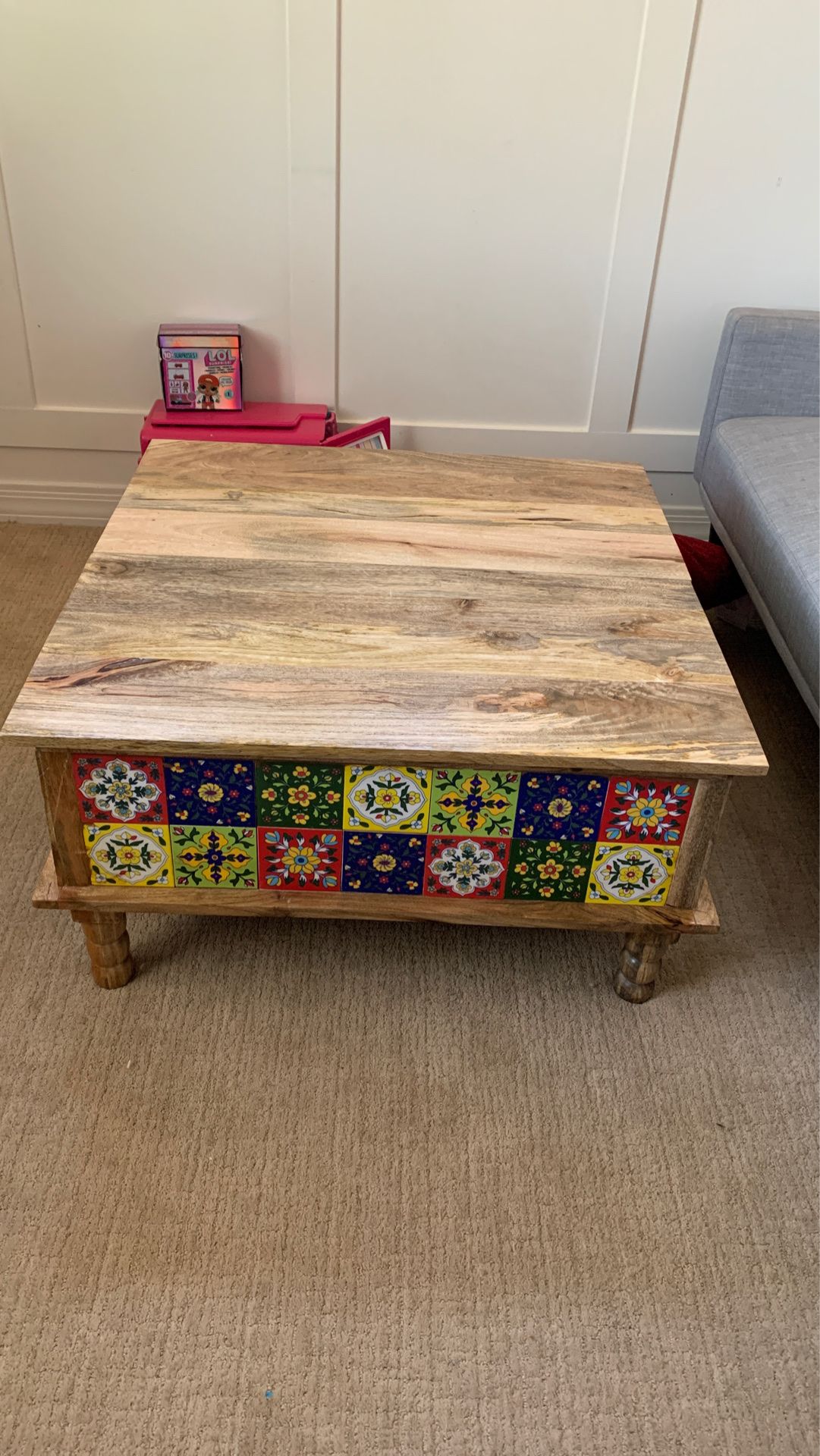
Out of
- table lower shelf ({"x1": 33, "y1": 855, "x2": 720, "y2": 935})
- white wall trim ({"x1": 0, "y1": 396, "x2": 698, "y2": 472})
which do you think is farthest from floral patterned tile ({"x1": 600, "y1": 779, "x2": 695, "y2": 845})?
white wall trim ({"x1": 0, "y1": 396, "x2": 698, "y2": 472})

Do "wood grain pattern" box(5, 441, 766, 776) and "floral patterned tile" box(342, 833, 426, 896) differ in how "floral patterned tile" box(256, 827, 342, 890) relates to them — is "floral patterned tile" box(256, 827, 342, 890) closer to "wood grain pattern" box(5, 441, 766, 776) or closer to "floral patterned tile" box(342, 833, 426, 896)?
"floral patterned tile" box(342, 833, 426, 896)

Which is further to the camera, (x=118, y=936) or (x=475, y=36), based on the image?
(x=475, y=36)

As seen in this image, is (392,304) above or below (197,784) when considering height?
above

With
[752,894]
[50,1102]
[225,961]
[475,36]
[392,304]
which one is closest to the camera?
[50,1102]

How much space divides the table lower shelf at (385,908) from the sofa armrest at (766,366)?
3.71 ft

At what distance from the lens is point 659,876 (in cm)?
126

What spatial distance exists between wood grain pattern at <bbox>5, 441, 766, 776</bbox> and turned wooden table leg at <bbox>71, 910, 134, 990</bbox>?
28 centimetres

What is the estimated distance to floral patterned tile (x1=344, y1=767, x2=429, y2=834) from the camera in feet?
3.85

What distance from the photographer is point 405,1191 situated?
3.83ft

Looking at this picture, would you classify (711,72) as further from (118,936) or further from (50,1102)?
(50,1102)

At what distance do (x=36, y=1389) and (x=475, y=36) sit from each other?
211 cm

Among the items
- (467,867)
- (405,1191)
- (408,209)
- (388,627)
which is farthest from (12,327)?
(405,1191)

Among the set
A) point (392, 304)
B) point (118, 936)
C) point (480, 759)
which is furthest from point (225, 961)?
point (392, 304)

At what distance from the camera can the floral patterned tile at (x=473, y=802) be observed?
118 centimetres
